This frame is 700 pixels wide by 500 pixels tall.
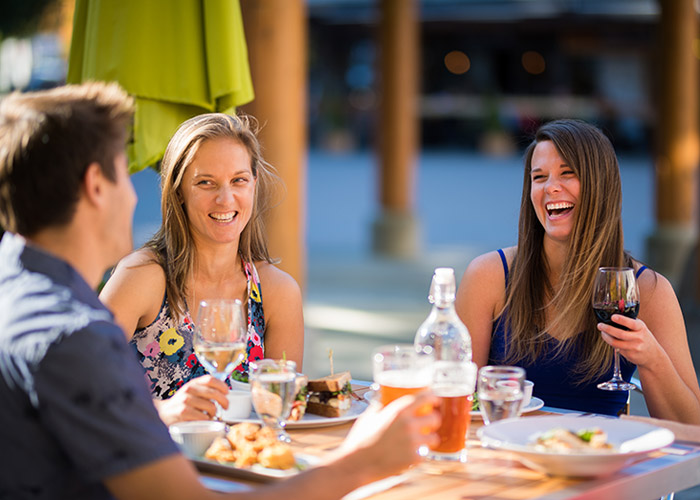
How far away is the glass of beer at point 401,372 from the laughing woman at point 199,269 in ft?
2.88

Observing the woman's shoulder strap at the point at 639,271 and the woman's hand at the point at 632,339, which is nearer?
the woman's hand at the point at 632,339

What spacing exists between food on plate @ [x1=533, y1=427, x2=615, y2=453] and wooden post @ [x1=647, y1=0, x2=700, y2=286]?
7857mm

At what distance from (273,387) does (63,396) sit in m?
0.50

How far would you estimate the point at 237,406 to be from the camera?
6.27 feet

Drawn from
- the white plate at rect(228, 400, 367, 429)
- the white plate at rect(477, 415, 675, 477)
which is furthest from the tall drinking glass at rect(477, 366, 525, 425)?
the white plate at rect(228, 400, 367, 429)

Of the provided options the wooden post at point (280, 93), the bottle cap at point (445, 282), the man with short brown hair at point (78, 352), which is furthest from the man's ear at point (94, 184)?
the wooden post at point (280, 93)

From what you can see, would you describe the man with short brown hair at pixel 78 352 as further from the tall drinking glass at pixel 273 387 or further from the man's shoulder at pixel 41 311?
the tall drinking glass at pixel 273 387

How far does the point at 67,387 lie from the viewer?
1227 mm

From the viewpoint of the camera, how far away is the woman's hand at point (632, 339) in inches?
79.6

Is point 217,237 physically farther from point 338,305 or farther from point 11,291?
point 338,305

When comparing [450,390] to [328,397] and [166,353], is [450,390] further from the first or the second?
[166,353]

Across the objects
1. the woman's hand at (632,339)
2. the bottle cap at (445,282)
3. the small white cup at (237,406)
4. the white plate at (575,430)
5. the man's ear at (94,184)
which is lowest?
the small white cup at (237,406)

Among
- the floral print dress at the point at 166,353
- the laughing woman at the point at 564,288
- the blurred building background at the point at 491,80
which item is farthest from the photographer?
the blurred building background at the point at 491,80

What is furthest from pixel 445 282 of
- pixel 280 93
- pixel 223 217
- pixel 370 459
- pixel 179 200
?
pixel 280 93
